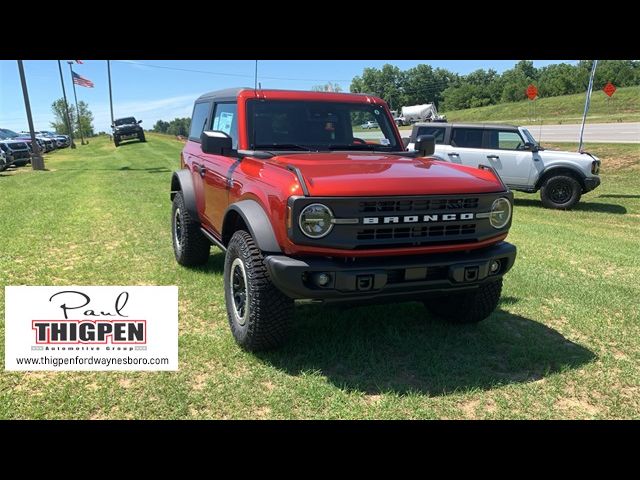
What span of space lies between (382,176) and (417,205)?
303 mm

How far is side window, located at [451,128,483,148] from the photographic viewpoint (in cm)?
1185

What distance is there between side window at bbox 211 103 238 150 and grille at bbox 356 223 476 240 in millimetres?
1787

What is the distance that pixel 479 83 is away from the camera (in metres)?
80.1

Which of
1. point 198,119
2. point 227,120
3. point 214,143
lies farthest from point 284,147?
point 198,119

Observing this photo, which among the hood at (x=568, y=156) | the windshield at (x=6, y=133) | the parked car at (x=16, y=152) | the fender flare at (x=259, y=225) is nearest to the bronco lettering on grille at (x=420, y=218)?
the fender flare at (x=259, y=225)

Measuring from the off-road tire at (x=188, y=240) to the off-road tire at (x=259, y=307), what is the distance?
1.93 meters

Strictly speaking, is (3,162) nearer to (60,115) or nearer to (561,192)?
(561,192)

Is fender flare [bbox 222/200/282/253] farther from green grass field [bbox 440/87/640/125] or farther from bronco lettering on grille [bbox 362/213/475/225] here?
green grass field [bbox 440/87/640/125]

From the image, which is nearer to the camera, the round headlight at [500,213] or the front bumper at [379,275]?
the front bumper at [379,275]

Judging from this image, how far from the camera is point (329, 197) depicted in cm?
309

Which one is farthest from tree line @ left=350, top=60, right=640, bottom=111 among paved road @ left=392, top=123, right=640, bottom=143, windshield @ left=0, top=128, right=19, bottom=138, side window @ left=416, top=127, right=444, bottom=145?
side window @ left=416, top=127, right=444, bottom=145

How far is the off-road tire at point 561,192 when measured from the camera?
11.1 m

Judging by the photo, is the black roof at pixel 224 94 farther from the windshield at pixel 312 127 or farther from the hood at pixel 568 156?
the hood at pixel 568 156
